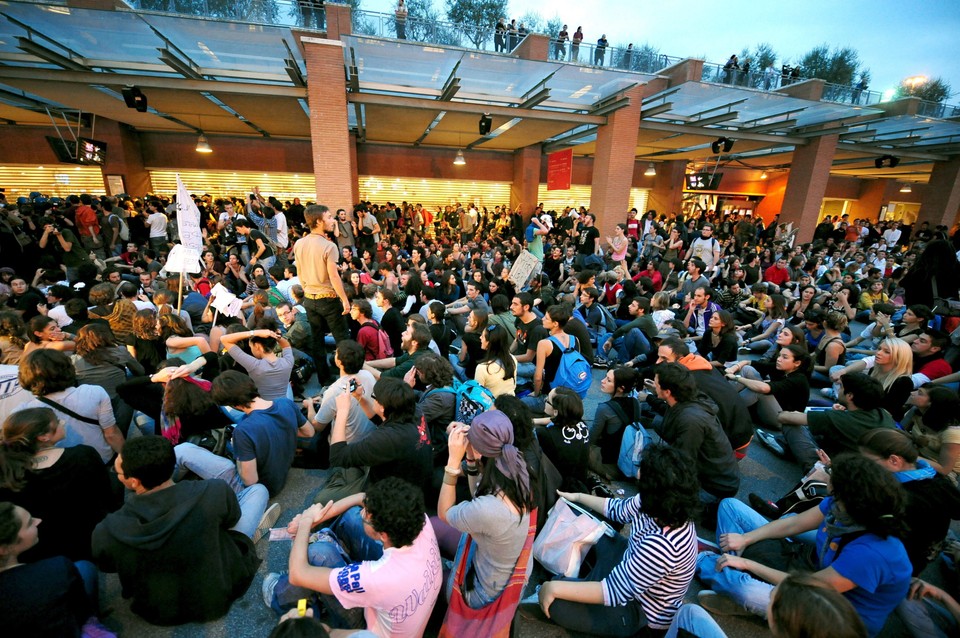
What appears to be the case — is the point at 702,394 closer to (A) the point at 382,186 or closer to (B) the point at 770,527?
(B) the point at 770,527

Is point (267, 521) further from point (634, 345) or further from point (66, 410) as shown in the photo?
→ point (634, 345)

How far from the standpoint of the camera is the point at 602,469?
363 cm

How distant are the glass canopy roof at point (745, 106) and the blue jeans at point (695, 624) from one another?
11.5 metres

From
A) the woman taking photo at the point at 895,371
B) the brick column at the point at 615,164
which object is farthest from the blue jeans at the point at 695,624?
the brick column at the point at 615,164

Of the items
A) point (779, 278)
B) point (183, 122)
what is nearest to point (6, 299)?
point (183, 122)

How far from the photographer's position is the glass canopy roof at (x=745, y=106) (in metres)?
10.3

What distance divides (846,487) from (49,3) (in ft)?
35.8

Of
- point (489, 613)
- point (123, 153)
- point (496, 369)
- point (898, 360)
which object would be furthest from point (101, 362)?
point (123, 153)

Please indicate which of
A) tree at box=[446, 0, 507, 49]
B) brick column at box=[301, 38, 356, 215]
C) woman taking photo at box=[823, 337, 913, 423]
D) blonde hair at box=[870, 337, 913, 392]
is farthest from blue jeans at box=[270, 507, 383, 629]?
tree at box=[446, 0, 507, 49]

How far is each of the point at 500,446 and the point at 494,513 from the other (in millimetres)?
327

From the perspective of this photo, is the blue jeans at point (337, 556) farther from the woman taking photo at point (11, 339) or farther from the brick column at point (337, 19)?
the brick column at point (337, 19)

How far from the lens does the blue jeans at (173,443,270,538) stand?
2607 millimetres

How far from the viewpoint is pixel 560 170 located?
13227mm

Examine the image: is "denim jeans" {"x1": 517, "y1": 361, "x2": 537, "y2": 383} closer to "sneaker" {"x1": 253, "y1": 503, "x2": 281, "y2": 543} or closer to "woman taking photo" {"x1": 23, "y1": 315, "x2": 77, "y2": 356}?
"sneaker" {"x1": 253, "y1": 503, "x2": 281, "y2": 543}
